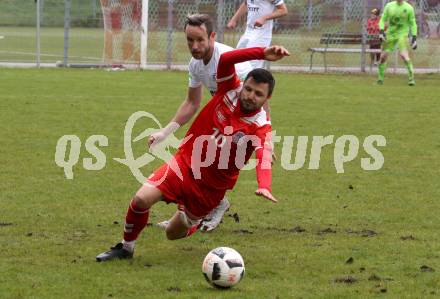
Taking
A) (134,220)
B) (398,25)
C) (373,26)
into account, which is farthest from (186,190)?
(373,26)

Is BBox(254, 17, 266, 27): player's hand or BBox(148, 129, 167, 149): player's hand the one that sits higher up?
BBox(254, 17, 266, 27): player's hand

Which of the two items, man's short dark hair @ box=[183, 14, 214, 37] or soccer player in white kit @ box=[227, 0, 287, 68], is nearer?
man's short dark hair @ box=[183, 14, 214, 37]

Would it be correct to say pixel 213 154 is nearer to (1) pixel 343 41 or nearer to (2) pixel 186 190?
(2) pixel 186 190

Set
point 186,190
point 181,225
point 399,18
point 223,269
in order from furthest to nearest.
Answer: point 399,18 < point 181,225 < point 186,190 < point 223,269

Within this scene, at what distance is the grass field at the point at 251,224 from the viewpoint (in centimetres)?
579

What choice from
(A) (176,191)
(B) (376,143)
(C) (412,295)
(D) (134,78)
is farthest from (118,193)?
(D) (134,78)

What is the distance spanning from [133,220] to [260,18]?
20.2 feet

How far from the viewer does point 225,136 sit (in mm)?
6426

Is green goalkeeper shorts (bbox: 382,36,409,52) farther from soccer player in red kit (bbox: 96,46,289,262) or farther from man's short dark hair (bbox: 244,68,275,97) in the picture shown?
man's short dark hair (bbox: 244,68,275,97)

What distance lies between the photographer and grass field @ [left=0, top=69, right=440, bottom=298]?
579 centimetres

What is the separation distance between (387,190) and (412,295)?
358 centimetres

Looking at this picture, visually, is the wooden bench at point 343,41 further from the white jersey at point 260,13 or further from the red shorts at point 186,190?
the red shorts at point 186,190

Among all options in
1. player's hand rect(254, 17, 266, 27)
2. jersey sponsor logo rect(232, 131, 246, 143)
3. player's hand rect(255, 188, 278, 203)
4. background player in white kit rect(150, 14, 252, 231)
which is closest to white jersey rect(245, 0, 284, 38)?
player's hand rect(254, 17, 266, 27)

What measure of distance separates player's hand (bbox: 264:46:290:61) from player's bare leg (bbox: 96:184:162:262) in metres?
1.24
